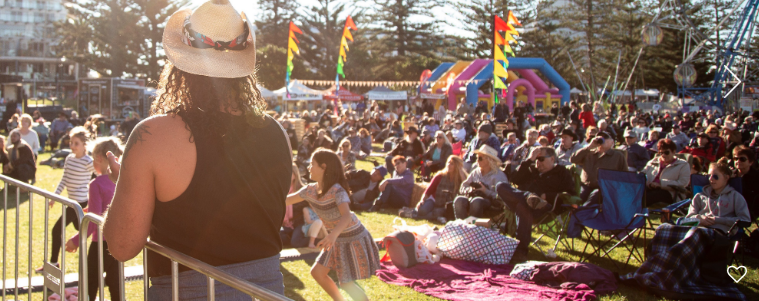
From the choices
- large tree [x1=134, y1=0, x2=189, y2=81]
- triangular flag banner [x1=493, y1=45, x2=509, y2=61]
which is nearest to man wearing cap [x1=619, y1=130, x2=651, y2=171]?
triangular flag banner [x1=493, y1=45, x2=509, y2=61]

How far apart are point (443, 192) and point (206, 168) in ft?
22.0

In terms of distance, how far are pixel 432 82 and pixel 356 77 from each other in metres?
20.7

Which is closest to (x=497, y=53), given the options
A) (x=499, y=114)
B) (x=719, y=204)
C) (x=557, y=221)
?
(x=499, y=114)

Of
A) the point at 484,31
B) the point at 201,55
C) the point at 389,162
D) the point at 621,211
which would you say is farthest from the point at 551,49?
the point at 201,55

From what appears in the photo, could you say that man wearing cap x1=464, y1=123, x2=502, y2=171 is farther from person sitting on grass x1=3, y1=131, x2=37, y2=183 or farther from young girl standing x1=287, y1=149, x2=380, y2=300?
person sitting on grass x1=3, y1=131, x2=37, y2=183

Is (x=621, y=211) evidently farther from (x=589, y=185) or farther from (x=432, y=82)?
(x=432, y=82)

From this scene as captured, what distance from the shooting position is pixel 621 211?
5879 millimetres

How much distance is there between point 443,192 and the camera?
810cm

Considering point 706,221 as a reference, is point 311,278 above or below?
below

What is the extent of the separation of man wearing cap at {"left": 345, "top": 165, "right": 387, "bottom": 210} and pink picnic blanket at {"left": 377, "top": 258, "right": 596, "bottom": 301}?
316cm

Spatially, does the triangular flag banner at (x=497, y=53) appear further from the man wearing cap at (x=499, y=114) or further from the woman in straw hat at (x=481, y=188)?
the woman in straw hat at (x=481, y=188)

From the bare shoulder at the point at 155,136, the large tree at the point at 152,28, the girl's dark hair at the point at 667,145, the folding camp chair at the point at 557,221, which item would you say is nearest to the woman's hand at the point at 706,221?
the folding camp chair at the point at 557,221

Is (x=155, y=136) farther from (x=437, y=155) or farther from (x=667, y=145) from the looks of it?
(x=437, y=155)

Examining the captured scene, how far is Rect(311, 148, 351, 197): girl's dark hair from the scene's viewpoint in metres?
4.14
